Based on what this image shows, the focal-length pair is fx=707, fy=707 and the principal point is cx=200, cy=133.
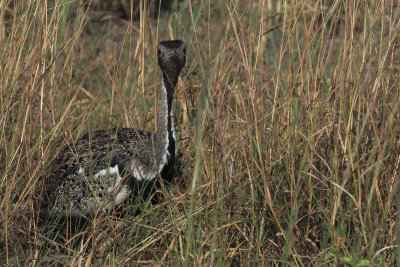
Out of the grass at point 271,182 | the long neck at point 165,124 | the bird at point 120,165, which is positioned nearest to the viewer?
the grass at point 271,182

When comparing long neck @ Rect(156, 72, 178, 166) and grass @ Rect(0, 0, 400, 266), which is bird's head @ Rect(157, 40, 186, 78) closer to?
long neck @ Rect(156, 72, 178, 166)

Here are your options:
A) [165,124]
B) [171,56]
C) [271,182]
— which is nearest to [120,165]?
[165,124]

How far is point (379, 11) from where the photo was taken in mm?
3414

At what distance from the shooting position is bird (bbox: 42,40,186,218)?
368 centimetres

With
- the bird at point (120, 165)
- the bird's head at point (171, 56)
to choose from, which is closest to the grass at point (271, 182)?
the bird at point (120, 165)

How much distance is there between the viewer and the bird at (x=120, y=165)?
12.1 feet

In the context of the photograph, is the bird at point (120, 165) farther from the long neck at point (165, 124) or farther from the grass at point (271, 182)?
the grass at point (271, 182)

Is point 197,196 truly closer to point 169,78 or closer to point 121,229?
point 121,229

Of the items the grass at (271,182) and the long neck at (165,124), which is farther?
the long neck at (165,124)

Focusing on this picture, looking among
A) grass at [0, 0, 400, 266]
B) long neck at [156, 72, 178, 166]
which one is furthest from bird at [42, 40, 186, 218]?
grass at [0, 0, 400, 266]

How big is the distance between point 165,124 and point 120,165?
34 cm

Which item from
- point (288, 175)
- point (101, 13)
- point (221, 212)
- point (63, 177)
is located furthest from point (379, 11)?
point (101, 13)

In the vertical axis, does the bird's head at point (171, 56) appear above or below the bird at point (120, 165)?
above

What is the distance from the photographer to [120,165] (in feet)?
12.4
